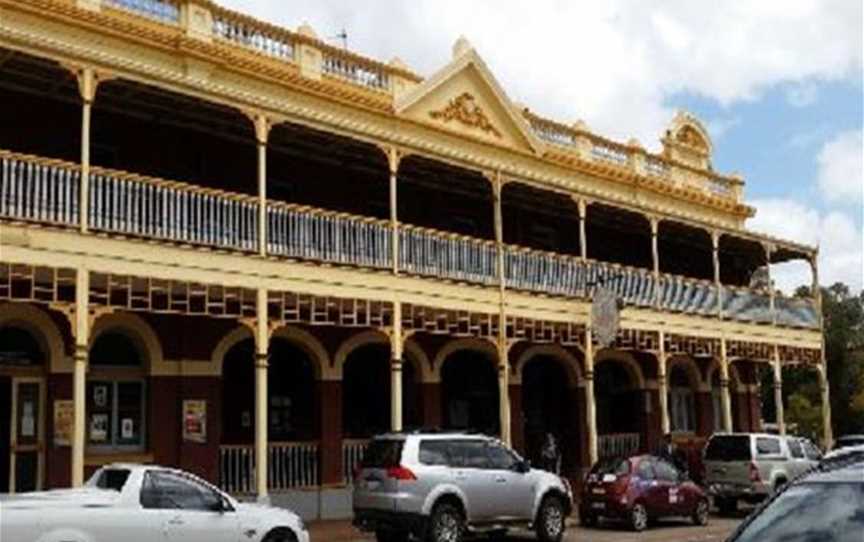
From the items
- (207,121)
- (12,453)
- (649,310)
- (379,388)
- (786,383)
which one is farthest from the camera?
(786,383)

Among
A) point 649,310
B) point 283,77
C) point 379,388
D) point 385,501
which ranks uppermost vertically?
point 283,77

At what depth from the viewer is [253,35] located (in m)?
23.2

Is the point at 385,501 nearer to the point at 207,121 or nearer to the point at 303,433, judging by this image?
the point at 303,433

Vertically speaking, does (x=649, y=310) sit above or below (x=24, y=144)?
below

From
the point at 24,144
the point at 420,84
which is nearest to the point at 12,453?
the point at 24,144

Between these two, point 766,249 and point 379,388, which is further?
point 766,249

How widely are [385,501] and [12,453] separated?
6574 millimetres

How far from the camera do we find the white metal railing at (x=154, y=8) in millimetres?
21172

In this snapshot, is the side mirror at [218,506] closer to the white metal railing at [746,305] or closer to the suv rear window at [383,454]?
the suv rear window at [383,454]

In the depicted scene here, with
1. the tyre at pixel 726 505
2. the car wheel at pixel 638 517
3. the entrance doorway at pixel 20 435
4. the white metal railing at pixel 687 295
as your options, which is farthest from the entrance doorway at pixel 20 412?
the white metal railing at pixel 687 295

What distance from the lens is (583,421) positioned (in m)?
29.6

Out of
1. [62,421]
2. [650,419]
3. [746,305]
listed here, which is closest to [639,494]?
[62,421]

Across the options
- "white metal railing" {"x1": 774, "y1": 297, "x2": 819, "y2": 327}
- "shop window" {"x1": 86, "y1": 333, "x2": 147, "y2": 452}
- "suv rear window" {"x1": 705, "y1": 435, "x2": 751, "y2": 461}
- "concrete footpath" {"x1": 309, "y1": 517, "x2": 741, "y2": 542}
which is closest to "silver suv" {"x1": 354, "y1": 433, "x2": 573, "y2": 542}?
"concrete footpath" {"x1": 309, "y1": 517, "x2": 741, "y2": 542}

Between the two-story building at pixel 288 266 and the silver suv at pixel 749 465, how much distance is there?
2.50 metres
